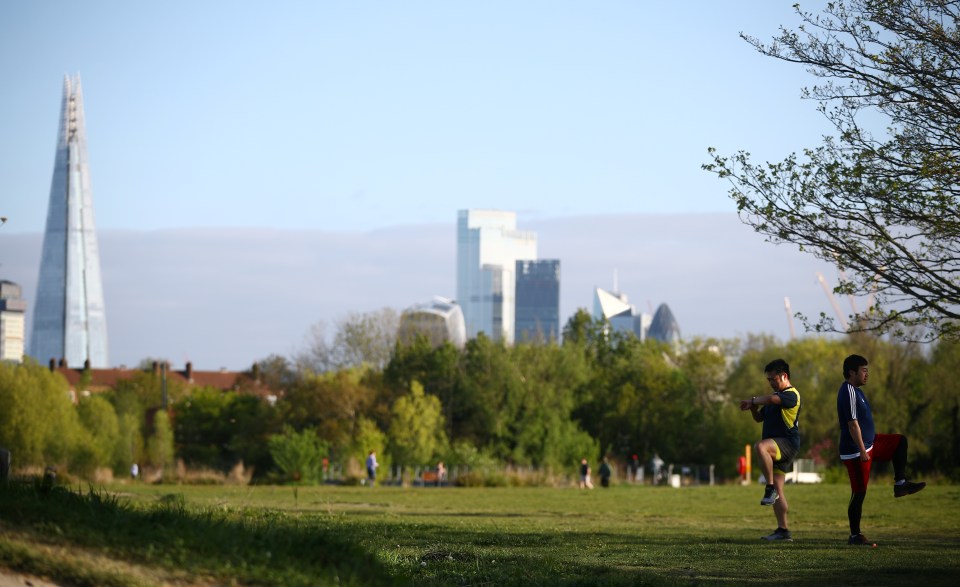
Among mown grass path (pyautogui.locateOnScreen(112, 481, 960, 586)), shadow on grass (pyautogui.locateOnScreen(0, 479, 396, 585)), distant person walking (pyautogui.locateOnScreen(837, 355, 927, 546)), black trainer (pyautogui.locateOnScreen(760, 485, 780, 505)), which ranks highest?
distant person walking (pyautogui.locateOnScreen(837, 355, 927, 546))

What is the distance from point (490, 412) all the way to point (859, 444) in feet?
192

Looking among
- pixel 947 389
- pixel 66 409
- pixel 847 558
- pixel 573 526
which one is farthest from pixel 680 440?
pixel 847 558

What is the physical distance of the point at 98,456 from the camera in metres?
60.1

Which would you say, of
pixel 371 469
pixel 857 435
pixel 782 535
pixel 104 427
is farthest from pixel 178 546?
pixel 104 427

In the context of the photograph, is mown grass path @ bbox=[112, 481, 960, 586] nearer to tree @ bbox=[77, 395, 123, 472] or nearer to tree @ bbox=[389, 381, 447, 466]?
tree @ bbox=[77, 395, 123, 472]

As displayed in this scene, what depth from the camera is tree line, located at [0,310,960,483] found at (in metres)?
58.3

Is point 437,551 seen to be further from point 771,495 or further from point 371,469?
point 371,469

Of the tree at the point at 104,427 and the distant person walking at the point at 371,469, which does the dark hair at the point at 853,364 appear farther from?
the tree at the point at 104,427

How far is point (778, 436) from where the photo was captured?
47.3 feet

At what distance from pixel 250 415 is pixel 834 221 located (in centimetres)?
6269

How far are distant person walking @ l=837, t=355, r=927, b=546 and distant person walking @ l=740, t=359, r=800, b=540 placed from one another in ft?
2.55

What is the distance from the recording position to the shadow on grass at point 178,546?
8156 mm

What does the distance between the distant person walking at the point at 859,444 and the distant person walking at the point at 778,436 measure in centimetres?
78

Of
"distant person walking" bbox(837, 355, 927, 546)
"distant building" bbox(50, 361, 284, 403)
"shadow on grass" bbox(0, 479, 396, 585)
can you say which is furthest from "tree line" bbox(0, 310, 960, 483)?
"shadow on grass" bbox(0, 479, 396, 585)
